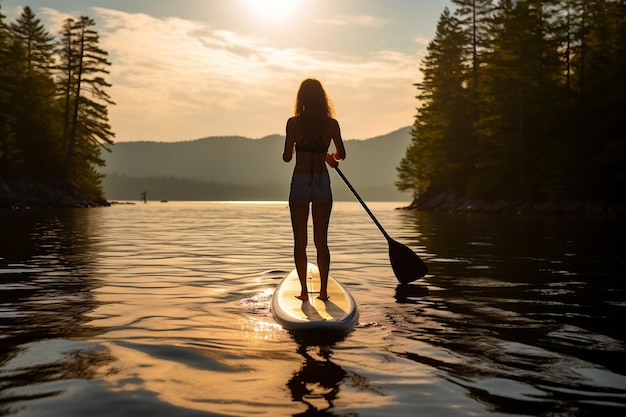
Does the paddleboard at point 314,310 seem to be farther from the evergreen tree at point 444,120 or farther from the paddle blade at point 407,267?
the evergreen tree at point 444,120

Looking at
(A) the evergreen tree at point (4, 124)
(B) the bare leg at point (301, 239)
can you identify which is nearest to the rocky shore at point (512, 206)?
(B) the bare leg at point (301, 239)

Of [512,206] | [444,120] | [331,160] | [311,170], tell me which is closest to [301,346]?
[311,170]

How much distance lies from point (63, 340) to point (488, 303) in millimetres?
4896

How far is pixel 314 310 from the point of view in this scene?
19.8 feet

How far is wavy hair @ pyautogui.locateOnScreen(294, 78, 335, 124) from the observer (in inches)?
263

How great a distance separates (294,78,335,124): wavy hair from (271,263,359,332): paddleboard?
82.0 inches

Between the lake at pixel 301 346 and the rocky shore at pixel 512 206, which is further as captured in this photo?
the rocky shore at pixel 512 206

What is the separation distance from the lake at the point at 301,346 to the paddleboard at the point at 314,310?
0.15 metres

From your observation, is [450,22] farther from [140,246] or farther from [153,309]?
[153,309]

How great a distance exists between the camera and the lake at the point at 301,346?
3523 millimetres

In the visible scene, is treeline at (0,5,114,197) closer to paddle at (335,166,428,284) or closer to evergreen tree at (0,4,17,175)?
evergreen tree at (0,4,17,175)

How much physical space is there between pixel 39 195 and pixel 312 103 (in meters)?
49.1

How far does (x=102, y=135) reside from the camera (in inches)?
2357

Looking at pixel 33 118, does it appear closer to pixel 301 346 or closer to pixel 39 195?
pixel 39 195
